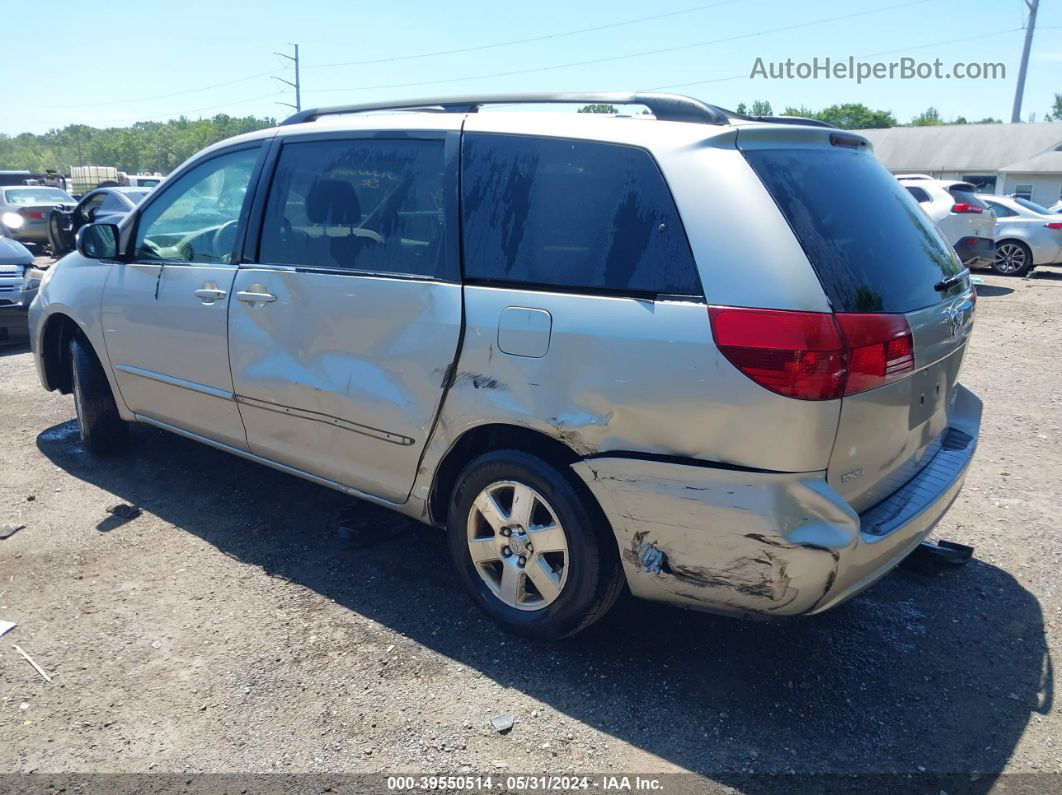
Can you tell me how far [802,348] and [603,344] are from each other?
62 centimetres

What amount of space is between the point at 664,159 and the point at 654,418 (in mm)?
858

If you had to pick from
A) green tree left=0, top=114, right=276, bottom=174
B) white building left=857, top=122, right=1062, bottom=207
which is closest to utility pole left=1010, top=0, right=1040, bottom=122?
white building left=857, top=122, right=1062, bottom=207

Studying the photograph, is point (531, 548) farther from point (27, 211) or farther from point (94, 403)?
point (27, 211)

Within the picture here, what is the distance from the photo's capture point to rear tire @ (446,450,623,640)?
2.90 m

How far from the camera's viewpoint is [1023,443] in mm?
5516

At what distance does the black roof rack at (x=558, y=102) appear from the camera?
2891mm

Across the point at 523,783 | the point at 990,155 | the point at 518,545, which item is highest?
the point at 990,155

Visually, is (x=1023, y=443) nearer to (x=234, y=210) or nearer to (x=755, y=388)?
(x=755, y=388)

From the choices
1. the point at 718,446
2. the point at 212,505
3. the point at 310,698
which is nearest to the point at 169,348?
the point at 212,505

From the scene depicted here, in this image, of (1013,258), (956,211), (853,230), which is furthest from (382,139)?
(1013,258)

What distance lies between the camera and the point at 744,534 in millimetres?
2543

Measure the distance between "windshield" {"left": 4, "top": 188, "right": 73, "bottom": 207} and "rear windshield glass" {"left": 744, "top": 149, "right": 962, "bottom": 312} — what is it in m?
20.9

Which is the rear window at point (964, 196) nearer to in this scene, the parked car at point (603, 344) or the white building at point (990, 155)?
the parked car at point (603, 344)

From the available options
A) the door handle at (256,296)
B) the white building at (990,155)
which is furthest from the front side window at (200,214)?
the white building at (990,155)
